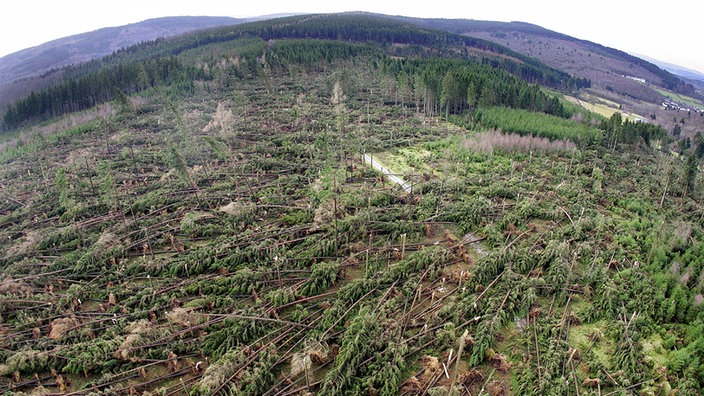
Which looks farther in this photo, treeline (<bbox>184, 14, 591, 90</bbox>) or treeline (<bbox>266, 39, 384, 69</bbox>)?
treeline (<bbox>184, 14, 591, 90</bbox>)

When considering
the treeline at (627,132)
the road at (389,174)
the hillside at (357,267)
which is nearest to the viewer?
the hillside at (357,267)

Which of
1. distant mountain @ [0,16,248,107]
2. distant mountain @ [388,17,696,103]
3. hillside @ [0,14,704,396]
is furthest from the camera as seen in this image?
distant mountain @ [388,17,696,103]

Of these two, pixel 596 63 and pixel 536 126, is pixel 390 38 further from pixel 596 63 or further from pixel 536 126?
pixel 596 63

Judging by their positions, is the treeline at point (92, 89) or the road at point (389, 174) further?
the treeline at point (92, 89)

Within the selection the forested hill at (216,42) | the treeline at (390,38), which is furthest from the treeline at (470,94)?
the treeline at (390,38)

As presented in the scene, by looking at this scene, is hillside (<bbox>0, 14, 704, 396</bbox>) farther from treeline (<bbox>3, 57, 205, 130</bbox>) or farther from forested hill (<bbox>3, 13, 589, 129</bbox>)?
forested hill (<bbox>3, 13, 589, 129</bbox>)

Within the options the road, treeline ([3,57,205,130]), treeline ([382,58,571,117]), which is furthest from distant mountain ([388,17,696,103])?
treeline ([3,57,205,130])

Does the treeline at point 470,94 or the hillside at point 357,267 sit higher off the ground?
the treeline at point 470,94

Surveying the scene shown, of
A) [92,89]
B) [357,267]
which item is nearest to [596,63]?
[92,89]

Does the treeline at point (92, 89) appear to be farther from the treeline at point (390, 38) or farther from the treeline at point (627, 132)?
the treeline at point (627, 132)
